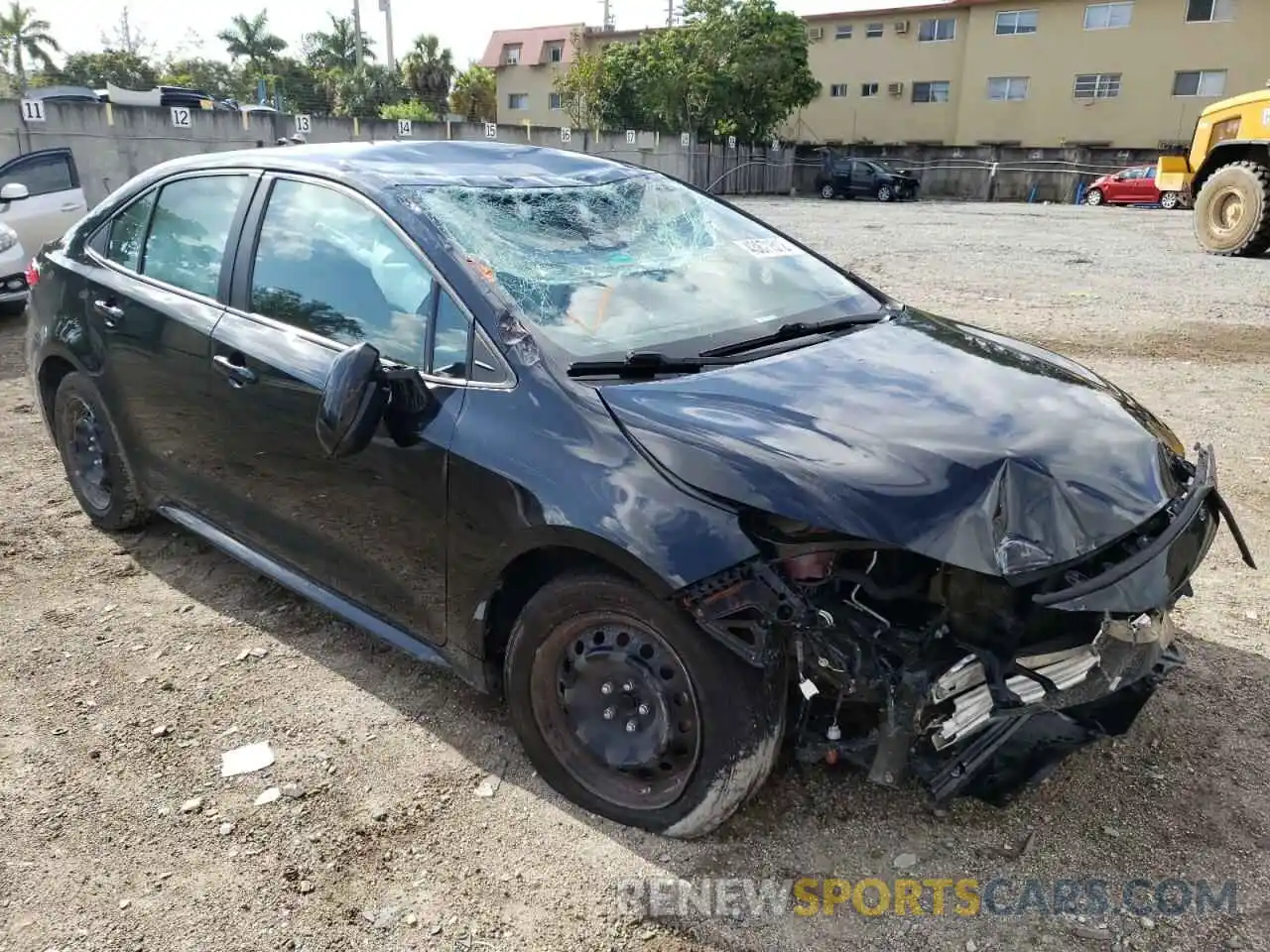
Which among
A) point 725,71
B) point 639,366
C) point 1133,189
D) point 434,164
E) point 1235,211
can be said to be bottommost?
point 1133,189

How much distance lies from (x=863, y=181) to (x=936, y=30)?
14.7 m

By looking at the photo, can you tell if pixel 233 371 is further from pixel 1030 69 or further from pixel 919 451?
pixel 1030 69

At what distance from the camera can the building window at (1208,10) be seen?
35.6 metres

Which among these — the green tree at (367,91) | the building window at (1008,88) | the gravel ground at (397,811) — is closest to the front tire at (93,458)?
the gravel ground at (397,811)

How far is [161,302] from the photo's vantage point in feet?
12.0

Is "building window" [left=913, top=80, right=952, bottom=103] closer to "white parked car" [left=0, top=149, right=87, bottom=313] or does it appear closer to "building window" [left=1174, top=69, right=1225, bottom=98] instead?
"building window" [left=1174, top=69, right=1225, bottom=98]

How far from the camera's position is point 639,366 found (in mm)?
2641

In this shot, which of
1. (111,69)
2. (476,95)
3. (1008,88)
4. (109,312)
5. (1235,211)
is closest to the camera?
(109,312)

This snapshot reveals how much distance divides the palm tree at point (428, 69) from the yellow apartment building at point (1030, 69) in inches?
571

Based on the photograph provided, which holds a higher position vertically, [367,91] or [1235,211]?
[367,91]

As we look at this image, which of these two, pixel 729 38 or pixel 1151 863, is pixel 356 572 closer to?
pixel 1151 863

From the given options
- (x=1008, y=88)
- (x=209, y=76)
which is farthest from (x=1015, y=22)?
(x=209, y=76)

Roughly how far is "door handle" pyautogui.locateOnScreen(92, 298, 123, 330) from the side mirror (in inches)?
68.4

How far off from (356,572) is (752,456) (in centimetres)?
148
